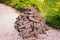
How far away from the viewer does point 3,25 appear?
19.0 feet

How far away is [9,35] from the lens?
17.3 feet

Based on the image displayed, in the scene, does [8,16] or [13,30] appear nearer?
[13,30]

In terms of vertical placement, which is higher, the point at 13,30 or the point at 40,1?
the point at 40,1

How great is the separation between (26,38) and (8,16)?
60.1 inches

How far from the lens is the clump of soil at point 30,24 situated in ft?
17.3

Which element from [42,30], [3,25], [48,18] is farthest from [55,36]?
[3,25]

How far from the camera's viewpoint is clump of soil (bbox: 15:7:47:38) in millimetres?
5262

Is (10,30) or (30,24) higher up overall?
(30,24)

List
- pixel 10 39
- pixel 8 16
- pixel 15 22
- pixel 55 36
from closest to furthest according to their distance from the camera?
pixel 10 39, pixel 55 36, pixel 15 22, pixel 8 16

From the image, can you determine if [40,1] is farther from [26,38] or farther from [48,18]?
[26,38]

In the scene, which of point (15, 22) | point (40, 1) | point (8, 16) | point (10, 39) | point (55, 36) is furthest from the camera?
point (40, 1)

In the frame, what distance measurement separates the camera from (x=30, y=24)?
5.45 meters

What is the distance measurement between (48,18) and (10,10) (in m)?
1.60

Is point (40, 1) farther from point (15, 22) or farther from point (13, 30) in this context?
point (13, 30)
